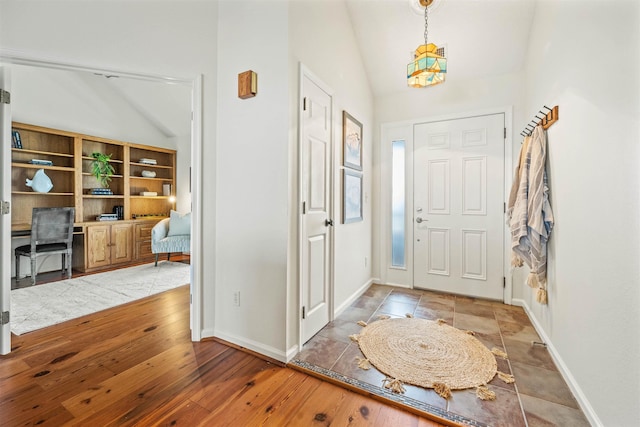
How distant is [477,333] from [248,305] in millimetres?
1926

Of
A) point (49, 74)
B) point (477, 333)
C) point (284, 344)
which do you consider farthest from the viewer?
point (49, 74)

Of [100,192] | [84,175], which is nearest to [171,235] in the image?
[100,192]

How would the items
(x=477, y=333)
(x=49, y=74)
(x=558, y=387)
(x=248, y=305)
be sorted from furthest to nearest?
(x=49, y=74)
(x=477, y=333)
(x=248, y=305)
(x=558, y=387)

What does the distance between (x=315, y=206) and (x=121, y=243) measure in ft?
13.8

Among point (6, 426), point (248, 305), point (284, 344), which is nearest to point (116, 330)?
point (6, 426)

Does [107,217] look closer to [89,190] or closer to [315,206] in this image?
[89,190]

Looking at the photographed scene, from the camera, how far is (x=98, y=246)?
4.36 meters

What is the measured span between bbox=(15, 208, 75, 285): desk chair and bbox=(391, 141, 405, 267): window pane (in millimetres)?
4529

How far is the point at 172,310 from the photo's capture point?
9.24 feet

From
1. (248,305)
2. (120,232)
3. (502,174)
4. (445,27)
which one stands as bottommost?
(248,305)

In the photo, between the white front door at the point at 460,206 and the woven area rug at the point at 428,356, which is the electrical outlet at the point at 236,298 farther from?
the white front door at the point at 460,206

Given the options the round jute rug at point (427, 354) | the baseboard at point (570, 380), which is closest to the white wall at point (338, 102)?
the round jute rug at point (427, 354)

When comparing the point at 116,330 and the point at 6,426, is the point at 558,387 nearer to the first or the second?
the point at 6,426

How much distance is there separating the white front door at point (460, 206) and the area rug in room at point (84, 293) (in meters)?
3.28
